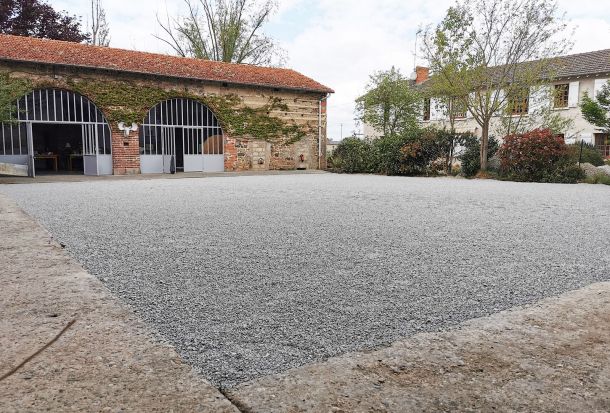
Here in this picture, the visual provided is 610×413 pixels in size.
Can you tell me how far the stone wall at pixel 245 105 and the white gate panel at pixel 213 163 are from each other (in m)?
0.22

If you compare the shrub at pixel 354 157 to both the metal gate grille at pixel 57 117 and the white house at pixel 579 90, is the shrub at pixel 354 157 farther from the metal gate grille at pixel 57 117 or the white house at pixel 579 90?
the metal gate grille at pixel 57 117

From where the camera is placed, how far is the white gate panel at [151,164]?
59.6 ft

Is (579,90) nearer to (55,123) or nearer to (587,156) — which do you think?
(587,156)

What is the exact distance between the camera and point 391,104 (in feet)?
70.9

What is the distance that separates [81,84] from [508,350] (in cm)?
1775

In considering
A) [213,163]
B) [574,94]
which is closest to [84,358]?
[213,163]

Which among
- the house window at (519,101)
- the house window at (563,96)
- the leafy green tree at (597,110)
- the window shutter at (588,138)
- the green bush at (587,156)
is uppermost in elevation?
the house window at (563,96)

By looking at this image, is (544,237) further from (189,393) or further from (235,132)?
(235,132)

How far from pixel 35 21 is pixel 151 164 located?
12.5 metres

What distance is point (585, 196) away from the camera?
30.5ft

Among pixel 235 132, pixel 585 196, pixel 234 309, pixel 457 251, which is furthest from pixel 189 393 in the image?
pixel 235 132

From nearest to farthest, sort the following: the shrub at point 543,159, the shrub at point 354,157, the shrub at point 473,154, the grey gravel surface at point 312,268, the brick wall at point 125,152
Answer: the grey gravel surface at point 312,268
the shrub at point 543,159
the shrub at point 473,154
the brick wall at point 125,152
the shrub at point 354,157

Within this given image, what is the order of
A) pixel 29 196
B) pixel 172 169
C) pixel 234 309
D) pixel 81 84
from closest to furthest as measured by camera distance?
pixel 234 309
pixel 29 196
pixel 81 84
pixel 172 169

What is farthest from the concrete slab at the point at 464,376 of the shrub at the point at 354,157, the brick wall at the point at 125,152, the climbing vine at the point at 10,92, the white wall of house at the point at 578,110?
the white wall of house at the point at 578,110
